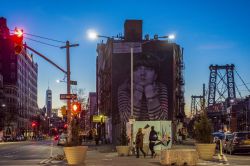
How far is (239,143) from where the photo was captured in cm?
3344

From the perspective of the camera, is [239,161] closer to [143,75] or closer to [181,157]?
[181,157]

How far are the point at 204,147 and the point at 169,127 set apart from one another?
23.0 feet

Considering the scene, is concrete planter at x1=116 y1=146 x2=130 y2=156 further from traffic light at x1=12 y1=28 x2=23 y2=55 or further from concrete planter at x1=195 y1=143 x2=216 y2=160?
traffic light at x1=12 y1=28 x2=23 y2=55

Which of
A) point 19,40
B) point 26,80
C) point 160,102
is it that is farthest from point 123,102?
point 26,80

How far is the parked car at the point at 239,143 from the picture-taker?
33156mm

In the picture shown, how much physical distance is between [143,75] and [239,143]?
3399 cm

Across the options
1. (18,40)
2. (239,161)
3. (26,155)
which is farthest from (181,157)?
(26,155)

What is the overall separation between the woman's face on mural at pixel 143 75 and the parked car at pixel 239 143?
32.4 m

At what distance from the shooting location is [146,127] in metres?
33.3

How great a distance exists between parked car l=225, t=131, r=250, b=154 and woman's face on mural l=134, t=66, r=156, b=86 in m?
32.4

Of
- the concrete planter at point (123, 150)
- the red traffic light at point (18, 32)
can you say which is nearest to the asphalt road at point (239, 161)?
the concrete planter at point (123, 150)

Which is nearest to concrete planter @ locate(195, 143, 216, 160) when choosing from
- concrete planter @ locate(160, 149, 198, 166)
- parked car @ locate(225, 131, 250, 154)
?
concrete planter @ locate(160, 149, 198, 166)

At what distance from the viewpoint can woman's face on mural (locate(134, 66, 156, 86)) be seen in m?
66.4

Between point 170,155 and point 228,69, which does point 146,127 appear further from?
point 228,69
